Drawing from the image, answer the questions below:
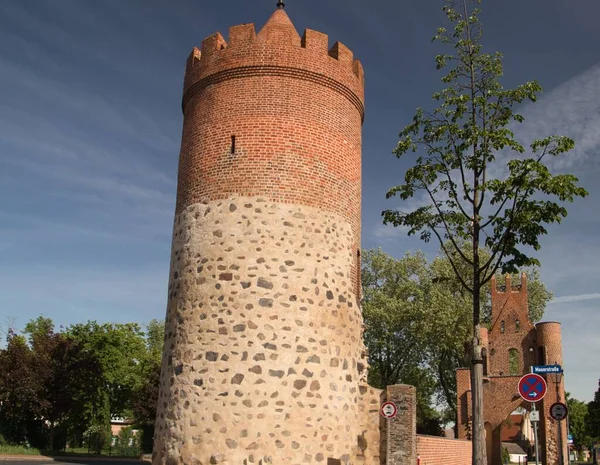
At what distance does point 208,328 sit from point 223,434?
2065 millimetres

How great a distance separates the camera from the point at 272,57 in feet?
43.5

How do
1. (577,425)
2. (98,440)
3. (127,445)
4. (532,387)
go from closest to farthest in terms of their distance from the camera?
(532,387), (98,440), (127,445), (577,425)

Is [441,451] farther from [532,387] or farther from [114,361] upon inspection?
[114,361]

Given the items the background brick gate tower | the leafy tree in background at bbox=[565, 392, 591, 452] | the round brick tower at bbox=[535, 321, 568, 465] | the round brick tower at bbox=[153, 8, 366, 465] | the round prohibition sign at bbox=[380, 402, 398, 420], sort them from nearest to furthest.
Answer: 1. the round brick tower at bbox=[153, 8, 366, 465]
2. the round prohibition sign at bbox=[380, 402, 398, 420]
3. the round brick tower at bbox=[535, 321, 568, 465]
4. the background brick gate tower
5. the leafy tree in background at bbox=[565, 392, 591, 452]

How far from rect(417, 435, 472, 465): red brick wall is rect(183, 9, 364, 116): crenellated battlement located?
11188 mm

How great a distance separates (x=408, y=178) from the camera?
1364 cm

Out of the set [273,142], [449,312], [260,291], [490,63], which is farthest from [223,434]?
[449,312]

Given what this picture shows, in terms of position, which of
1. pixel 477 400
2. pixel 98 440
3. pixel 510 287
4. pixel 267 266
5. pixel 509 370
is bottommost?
pixel 98 440

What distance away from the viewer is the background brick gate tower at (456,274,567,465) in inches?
1258

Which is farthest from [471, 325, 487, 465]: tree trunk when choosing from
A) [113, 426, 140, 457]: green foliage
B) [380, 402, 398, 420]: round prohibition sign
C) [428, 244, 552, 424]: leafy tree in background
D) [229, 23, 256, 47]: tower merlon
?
[113, 426, 140, 457]: green foliage

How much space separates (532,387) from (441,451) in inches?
409

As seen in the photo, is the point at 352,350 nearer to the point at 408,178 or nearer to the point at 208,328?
the point at 208,328

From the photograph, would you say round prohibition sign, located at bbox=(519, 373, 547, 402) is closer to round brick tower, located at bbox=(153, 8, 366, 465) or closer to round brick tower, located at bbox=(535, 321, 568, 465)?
round brick tower, located at bbox=(153, 8, 366, 465)

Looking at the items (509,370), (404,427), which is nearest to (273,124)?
(404,427)
